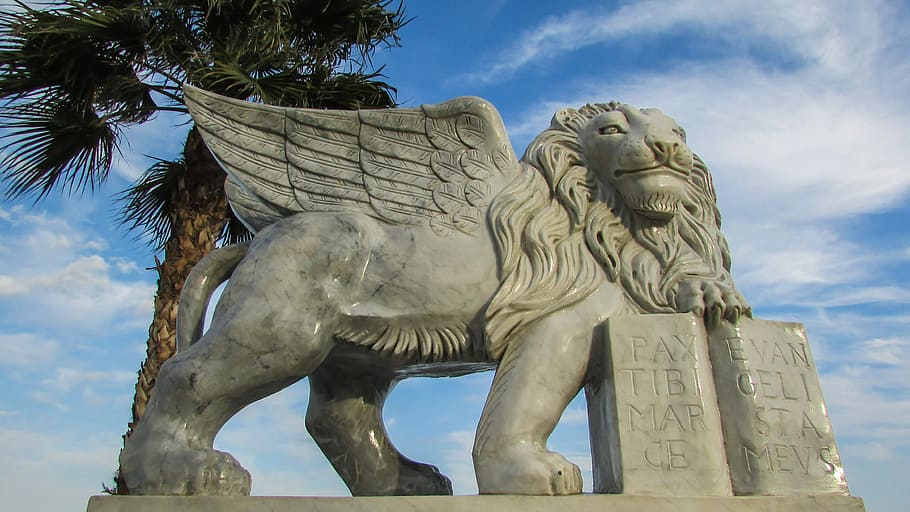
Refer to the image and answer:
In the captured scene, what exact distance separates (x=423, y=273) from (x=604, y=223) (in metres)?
0.80

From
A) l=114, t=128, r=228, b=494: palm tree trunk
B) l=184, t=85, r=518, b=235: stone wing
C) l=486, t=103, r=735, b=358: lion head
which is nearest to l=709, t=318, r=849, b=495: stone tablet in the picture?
l=486, t=103, r=735, b=358: lion head

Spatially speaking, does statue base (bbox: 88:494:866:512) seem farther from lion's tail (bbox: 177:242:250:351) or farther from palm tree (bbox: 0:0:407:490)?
palm tree (bbox: 0:0:407:490)

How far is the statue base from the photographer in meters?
2.42

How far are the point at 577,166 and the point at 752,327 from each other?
0.99 meters

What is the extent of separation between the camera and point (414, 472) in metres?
3.40

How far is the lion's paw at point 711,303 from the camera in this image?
9.32 ft

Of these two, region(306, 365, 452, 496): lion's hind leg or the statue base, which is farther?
region(306, 365, 452, 496): lion's hind leg

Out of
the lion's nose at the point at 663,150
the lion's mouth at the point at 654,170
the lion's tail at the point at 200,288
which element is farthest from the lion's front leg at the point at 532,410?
the lion's tail at the point at 200,288

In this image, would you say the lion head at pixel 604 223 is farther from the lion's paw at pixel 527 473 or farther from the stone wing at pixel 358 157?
the lion's paw at pixel 527 473

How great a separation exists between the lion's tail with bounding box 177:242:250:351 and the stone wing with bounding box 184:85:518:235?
166 mm

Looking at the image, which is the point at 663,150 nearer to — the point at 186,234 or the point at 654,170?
the point at 654,170

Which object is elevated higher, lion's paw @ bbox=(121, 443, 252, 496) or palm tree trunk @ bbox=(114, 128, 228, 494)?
palm tree trunk @ bbox=(114, 128, 228, 494)

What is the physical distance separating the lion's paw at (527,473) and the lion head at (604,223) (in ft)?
1.47

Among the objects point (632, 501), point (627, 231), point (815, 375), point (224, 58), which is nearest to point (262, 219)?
point (627, 231)
